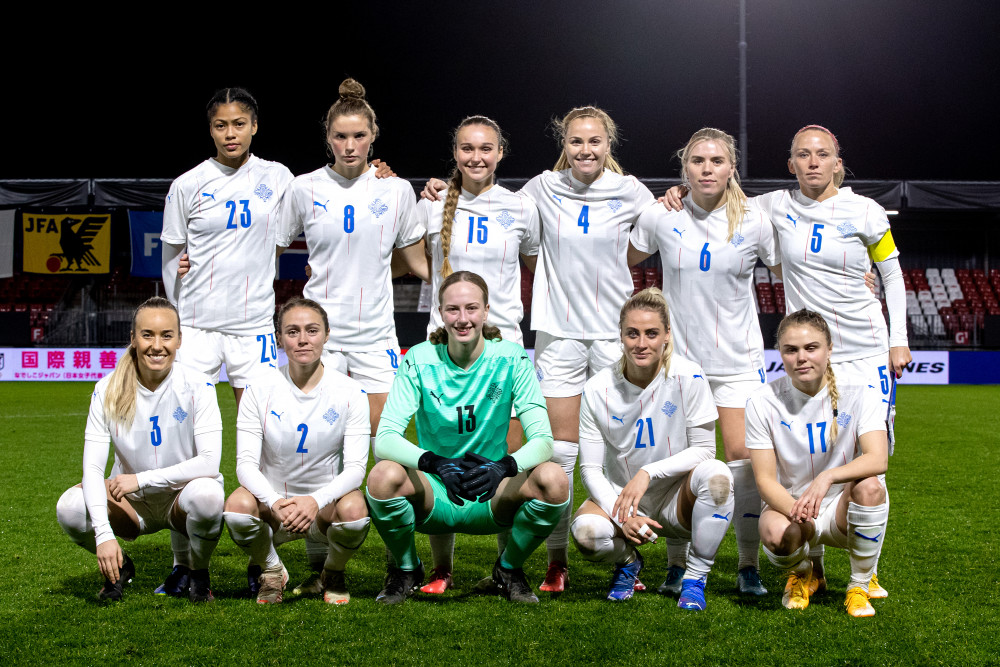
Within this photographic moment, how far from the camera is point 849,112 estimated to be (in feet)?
61.1

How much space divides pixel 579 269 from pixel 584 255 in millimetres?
58

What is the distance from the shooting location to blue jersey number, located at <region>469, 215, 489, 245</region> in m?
3.47

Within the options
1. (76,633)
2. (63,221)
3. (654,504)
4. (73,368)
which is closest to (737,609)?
(654,504)

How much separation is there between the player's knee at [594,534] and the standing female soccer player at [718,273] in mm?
705

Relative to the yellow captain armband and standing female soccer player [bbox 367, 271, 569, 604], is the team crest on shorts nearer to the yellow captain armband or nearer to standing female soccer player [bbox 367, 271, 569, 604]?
standing female soccer player [bbox 367, 271, 569, 604]

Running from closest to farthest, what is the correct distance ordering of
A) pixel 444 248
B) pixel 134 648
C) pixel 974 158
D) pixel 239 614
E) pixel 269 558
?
pixel 134 648, pixel 239 614, pixel 269 558, pixel 444 248, pixel 974 158

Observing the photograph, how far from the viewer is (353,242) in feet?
11.4

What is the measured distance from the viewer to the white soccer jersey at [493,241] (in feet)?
11.3

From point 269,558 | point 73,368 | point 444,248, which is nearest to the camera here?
point 269,558

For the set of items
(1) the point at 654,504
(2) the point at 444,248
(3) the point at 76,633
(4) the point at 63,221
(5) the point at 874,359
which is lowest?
(3) the point at 76,633

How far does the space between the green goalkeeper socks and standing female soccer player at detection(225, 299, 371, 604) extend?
0.49 m

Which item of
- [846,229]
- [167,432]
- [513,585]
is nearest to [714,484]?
[513,585]

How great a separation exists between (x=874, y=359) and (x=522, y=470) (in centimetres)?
161

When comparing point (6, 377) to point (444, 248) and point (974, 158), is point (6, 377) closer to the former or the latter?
point (444, 248)
